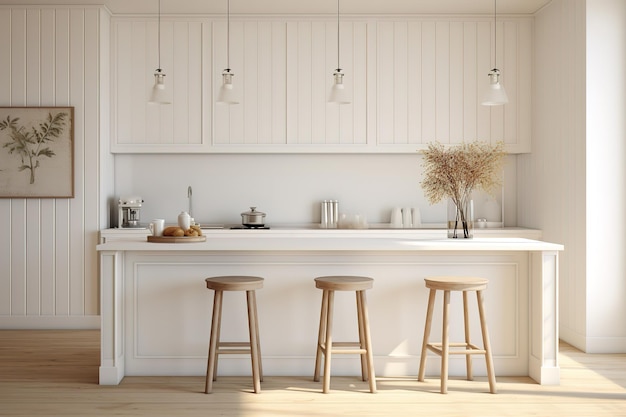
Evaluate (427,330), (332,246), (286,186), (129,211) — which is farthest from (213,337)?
(286,186)

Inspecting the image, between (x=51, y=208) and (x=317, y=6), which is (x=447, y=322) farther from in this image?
(x=51, y=208)

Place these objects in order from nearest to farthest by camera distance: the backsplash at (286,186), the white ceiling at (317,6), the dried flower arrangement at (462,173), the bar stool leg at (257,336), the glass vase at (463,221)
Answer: the bar stool leg at (257,336) < the dried flower arrangement at (462,173) < the glass vase at (463,221) < the white ceiling at (317,6) < the backsplash at (286,186)

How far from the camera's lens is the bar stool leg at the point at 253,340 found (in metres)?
4.08

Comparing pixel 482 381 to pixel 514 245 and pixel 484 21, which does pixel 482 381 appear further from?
pixel 484 21

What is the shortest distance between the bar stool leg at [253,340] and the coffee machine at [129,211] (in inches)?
99.9

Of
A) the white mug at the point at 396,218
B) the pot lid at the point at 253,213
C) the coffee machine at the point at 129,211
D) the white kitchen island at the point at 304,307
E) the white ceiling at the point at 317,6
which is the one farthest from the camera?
the white mug at the point at 396,218

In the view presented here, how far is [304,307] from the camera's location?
177 inches

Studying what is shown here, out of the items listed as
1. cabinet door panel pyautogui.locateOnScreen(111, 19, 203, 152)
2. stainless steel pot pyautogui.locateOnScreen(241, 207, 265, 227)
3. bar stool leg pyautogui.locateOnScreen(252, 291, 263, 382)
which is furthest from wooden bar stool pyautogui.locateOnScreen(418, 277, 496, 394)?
cabinet door panel pyautogui.locateOnScreen(111, 19, 203, 152)

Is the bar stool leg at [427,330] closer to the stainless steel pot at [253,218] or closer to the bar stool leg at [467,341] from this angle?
the bar stool leg at [467,341]

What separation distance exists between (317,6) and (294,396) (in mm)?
3672

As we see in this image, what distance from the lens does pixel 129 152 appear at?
6512 mm

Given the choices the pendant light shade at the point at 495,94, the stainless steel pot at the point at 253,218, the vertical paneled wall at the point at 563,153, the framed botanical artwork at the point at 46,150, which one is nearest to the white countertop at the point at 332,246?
the pendant light shade at the point at 495,94

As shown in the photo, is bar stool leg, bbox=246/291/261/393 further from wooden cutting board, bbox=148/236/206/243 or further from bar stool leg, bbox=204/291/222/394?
wooden cutting board, bbox=148/236/206/243

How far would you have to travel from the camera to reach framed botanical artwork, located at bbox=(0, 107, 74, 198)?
6.12 meters
